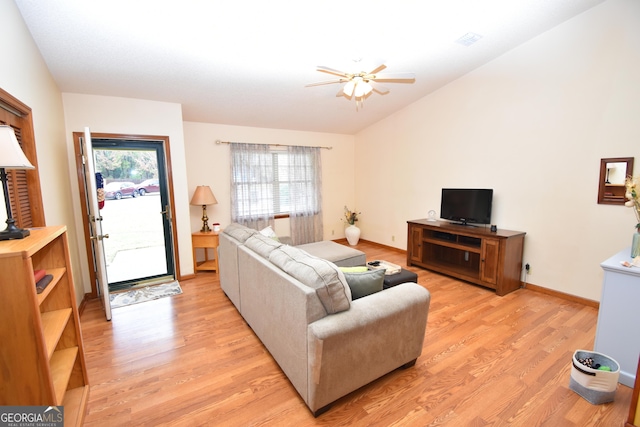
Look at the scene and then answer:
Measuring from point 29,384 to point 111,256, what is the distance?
11.1ft

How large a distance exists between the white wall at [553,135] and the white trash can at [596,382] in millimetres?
1714

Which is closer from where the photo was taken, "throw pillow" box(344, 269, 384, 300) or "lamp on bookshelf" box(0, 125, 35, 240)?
"lamp on bookshelf" box(0, 125, 35, 240)

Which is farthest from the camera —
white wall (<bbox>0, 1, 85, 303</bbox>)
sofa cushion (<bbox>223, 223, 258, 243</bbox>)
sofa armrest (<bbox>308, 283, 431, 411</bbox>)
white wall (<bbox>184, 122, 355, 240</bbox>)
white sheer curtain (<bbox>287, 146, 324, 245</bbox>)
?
white sheer curtain (<bbox>287, 146, 324, 245</bbox>)

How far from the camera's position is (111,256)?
4113mm

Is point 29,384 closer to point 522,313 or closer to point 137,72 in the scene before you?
point 137,72

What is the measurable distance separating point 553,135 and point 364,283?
307 cm

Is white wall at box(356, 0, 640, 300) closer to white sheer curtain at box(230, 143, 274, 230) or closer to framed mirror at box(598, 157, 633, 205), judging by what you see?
framed mirror at box(598, 157, 633, 205)

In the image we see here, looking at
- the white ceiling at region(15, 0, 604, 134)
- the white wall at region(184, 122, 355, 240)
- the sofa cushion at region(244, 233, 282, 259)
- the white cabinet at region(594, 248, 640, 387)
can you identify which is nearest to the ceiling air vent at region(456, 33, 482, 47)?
the white ceiling at region(15, 0, 604, 134)

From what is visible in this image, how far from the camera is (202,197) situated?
4.22m

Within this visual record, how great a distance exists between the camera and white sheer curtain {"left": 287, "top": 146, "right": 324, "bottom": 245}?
5480 millimetres

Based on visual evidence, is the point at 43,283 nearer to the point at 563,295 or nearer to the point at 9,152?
the point at 9,152

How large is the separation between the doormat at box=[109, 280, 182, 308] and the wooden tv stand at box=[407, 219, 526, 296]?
3539mm

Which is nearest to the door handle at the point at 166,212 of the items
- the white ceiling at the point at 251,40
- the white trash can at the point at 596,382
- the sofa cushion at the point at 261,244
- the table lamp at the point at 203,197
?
the table lamp at the point at 203,197

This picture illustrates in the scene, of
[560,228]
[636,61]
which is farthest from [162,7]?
[560,228]
